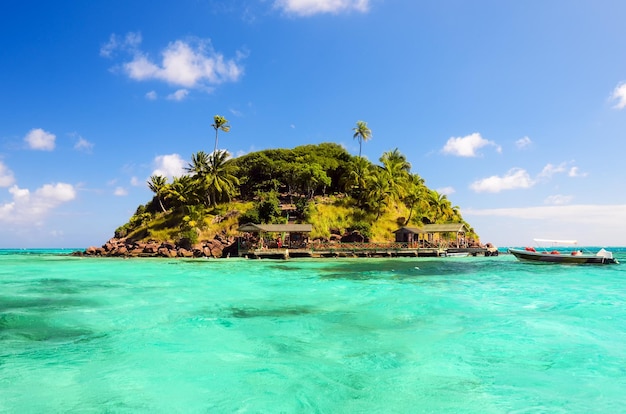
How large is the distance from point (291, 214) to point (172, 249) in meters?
17.5

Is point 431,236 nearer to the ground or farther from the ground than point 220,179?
nearer to the ground

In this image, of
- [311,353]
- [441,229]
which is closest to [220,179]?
[441,229]

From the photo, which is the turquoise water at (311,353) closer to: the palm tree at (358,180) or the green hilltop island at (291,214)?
the green hilltop island at (291,214)

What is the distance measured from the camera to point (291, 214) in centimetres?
5909

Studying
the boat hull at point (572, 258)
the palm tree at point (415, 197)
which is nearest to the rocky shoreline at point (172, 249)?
the palm tree at point (415, 197)

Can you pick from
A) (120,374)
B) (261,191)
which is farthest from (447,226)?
(120,374)

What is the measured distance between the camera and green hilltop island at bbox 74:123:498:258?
2007 inches

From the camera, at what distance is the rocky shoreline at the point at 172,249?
50344 millimetres

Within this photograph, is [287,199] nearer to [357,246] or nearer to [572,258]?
[357,246]

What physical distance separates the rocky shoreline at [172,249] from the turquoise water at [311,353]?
104 ft

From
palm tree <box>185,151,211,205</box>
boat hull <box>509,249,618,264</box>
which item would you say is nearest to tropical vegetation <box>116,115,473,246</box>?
palm tree <box>185,151,211,205</box>

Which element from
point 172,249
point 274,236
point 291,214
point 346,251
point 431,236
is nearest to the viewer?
point 346,251

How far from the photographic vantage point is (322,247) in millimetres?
49188

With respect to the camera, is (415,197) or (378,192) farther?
(415,197)
